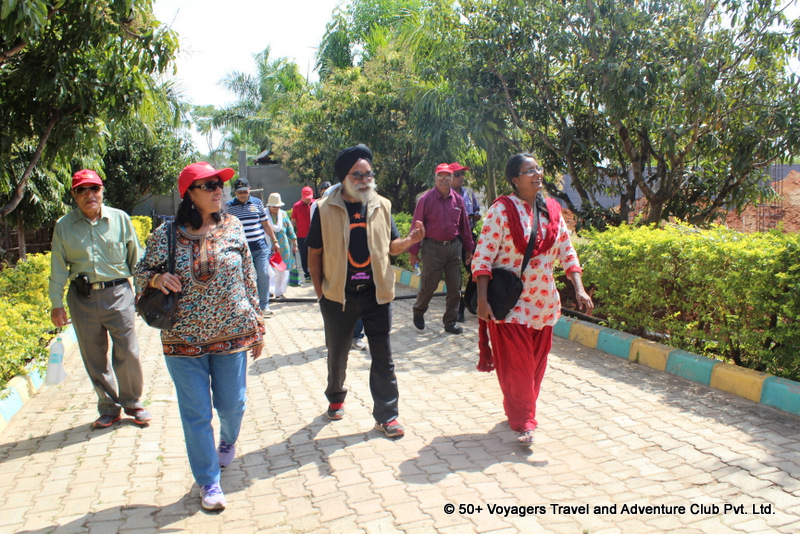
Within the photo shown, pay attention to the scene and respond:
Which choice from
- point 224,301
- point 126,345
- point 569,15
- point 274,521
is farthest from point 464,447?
point 569,15

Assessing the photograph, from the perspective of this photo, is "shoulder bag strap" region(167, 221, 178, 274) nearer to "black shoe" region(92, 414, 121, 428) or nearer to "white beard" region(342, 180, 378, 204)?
"white beard" region(342, 180, 378, 204)

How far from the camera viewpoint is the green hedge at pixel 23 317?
5758mm

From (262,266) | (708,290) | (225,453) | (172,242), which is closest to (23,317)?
(262,266)

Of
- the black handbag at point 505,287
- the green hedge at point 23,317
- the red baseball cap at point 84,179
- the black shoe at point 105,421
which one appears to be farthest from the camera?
the green hedge at point 23,317

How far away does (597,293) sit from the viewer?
284 inches

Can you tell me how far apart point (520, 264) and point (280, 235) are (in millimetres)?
6721

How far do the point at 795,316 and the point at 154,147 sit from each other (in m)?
22.1

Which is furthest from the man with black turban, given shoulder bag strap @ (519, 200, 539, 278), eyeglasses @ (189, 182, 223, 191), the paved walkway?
eyeglasses @ (189, 182, 223, 191)

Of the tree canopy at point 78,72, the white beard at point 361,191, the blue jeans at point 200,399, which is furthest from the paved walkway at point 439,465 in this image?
the tree canopy at point 78,72

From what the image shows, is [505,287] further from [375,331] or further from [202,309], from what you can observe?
[202,309]

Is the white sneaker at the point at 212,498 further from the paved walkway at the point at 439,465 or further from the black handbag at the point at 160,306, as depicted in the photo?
the black handbag at the point at 160,306

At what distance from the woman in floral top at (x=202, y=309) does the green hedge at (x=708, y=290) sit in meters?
3.86

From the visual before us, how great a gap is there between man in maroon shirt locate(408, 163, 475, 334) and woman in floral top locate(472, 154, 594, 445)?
324 centimetres

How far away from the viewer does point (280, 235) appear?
1061cm
